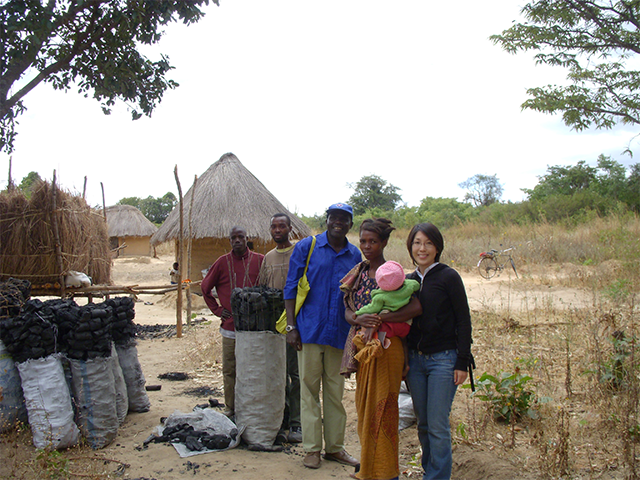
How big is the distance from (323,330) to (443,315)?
0.88m

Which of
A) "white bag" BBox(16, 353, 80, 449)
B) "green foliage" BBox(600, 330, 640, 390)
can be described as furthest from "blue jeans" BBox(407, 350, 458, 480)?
"white bag" BBox(16, 353, 80, 449)

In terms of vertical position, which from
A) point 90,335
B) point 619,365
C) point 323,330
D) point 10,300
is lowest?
point 619,365

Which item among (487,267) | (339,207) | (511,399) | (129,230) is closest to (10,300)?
(339,207)

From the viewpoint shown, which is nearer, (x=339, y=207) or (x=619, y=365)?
(x=339, y=207)

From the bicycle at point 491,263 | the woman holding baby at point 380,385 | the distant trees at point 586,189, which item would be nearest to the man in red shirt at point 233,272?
the woman holding baby at point 380,385

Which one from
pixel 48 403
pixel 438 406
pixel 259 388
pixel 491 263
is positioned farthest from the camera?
pixel 491 263

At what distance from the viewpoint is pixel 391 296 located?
2.59m

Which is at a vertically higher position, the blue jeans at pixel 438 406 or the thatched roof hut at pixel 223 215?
the thatched roof hut at pixel 223 215

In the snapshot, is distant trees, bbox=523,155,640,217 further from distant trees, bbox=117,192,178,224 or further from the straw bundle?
distant trees, bbox=117,192,178,224

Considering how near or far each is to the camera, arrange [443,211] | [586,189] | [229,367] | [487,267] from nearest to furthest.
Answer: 1. [229,367]
2. [487,267]
3. [586,189]
4. [443,211]

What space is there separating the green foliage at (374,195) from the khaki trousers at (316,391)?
2881cm

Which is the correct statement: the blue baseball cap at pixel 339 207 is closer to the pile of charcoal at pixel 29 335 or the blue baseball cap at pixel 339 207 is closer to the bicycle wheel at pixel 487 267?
the pile of charcoal at pixel 29 335

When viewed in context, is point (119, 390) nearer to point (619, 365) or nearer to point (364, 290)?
point (364, 290)

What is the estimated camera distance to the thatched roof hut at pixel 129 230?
24.5m
